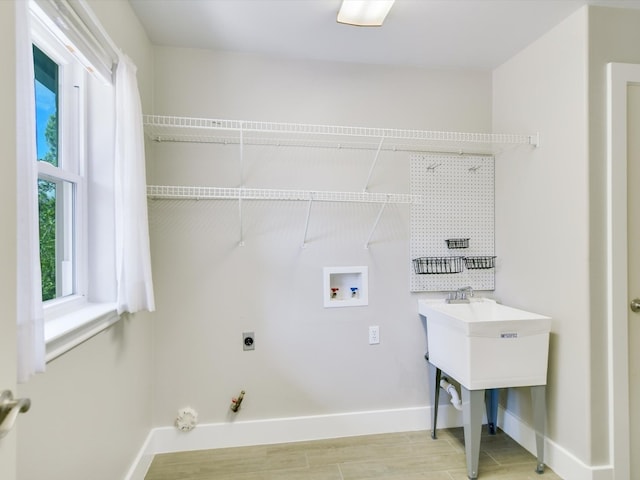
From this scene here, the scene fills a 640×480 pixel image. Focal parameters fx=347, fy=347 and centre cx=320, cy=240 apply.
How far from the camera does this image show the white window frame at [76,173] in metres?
1.23

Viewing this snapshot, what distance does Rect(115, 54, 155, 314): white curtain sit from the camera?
145 cm

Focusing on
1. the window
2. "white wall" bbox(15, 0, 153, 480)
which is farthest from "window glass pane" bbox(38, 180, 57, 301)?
"white wall" bbox(15, 0, 153, 480)

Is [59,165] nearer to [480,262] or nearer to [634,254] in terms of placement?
[480,262]

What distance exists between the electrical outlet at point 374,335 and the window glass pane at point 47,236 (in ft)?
5.55

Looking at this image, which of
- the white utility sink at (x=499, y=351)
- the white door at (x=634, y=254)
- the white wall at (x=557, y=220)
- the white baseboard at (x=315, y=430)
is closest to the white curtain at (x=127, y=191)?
the white baseboard at (x=315, y=430)

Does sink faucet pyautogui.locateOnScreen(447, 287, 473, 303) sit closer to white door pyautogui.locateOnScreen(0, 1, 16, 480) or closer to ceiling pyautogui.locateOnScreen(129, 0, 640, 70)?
ceiling pyautogui.locateOnScreen(129, 0, 640, 70)

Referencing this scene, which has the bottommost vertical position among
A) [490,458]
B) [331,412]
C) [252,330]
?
[490,458]

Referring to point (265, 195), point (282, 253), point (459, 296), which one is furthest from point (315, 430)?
point (265, 195)

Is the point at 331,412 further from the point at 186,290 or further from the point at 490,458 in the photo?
the point at 186,290

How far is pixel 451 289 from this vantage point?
2346mm

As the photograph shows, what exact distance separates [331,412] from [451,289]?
1128 millimetres

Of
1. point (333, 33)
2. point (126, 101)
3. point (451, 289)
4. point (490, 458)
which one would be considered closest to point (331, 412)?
point (490, 458)

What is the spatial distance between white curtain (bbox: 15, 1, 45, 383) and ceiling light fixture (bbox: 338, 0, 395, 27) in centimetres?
133

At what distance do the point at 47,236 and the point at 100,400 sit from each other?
26.4 inches
